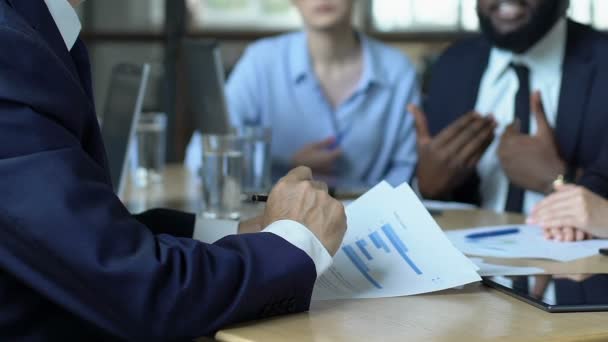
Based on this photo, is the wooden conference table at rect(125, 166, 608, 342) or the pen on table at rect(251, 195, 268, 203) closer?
the wooden conference table at rect(125, 166, 608, 342)

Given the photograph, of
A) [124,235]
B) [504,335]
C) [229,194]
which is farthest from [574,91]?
[124,235]

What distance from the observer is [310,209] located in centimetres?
118

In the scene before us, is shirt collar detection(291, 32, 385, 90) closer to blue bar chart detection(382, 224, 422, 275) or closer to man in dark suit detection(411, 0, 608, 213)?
man in dark suit detection(411, 0, 608, 213)

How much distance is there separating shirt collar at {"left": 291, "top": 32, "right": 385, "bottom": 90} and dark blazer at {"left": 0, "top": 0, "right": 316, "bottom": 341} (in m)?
1.80

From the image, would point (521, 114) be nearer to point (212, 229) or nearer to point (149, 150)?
point (149, 150)

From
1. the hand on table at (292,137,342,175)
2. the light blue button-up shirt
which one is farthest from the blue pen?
the light blue button-up shirt

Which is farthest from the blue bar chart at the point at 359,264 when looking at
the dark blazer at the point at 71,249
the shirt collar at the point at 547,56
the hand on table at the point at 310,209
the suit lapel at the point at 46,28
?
the shirt collar at the point at 547,56

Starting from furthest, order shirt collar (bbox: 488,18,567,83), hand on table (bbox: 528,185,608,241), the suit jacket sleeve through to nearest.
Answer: shirt collar (bbox: 488,18,567,83), hand on table (bbox: 528,185,608,241), the suit jacket sleeve

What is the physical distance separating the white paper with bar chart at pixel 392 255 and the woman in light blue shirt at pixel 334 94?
1372 millimetres

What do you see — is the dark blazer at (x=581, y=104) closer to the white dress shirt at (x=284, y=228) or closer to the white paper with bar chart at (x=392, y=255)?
the white paper with bar chart at (x=392, y=255)

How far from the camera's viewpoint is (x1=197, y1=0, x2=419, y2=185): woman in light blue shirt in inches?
109

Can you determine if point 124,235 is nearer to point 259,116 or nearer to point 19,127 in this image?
point 19,127

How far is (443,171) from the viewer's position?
2.35 metres

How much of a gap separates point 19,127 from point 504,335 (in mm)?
558
